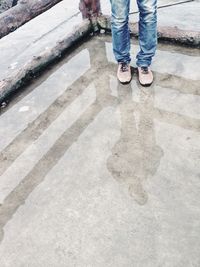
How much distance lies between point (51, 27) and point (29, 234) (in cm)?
378

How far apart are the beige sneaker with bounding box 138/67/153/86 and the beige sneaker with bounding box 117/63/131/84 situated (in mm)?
109

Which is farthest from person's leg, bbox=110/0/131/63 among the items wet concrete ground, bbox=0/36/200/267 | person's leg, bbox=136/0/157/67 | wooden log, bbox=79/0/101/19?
wooden log, bbox=79/0/101/19

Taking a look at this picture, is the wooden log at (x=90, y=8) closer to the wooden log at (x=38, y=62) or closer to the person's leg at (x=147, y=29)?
the wooden log at (x=38, y=62)

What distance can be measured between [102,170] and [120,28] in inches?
55.5

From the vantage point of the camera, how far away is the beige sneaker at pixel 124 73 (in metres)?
3.17

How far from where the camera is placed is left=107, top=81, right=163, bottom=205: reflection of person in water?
226 centimetres

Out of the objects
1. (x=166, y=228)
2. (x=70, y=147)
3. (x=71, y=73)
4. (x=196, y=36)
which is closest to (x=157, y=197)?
(x=166, y=228)

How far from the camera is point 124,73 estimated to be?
3209 mm

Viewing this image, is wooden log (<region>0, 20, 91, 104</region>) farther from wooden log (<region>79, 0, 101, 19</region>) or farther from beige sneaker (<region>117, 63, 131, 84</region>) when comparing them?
beige sneaker (<region>117, 63, 131, 84</region>)

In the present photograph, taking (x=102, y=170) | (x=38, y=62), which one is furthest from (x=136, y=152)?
(x=38, y=62)

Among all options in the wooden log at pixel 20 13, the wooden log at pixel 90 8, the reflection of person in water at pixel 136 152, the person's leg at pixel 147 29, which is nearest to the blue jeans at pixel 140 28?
the person's leg at pixel 147 29

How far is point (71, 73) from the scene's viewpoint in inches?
137

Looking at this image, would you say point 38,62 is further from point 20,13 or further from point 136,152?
point 136,152

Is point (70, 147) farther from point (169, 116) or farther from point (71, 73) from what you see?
point (71, 73)
